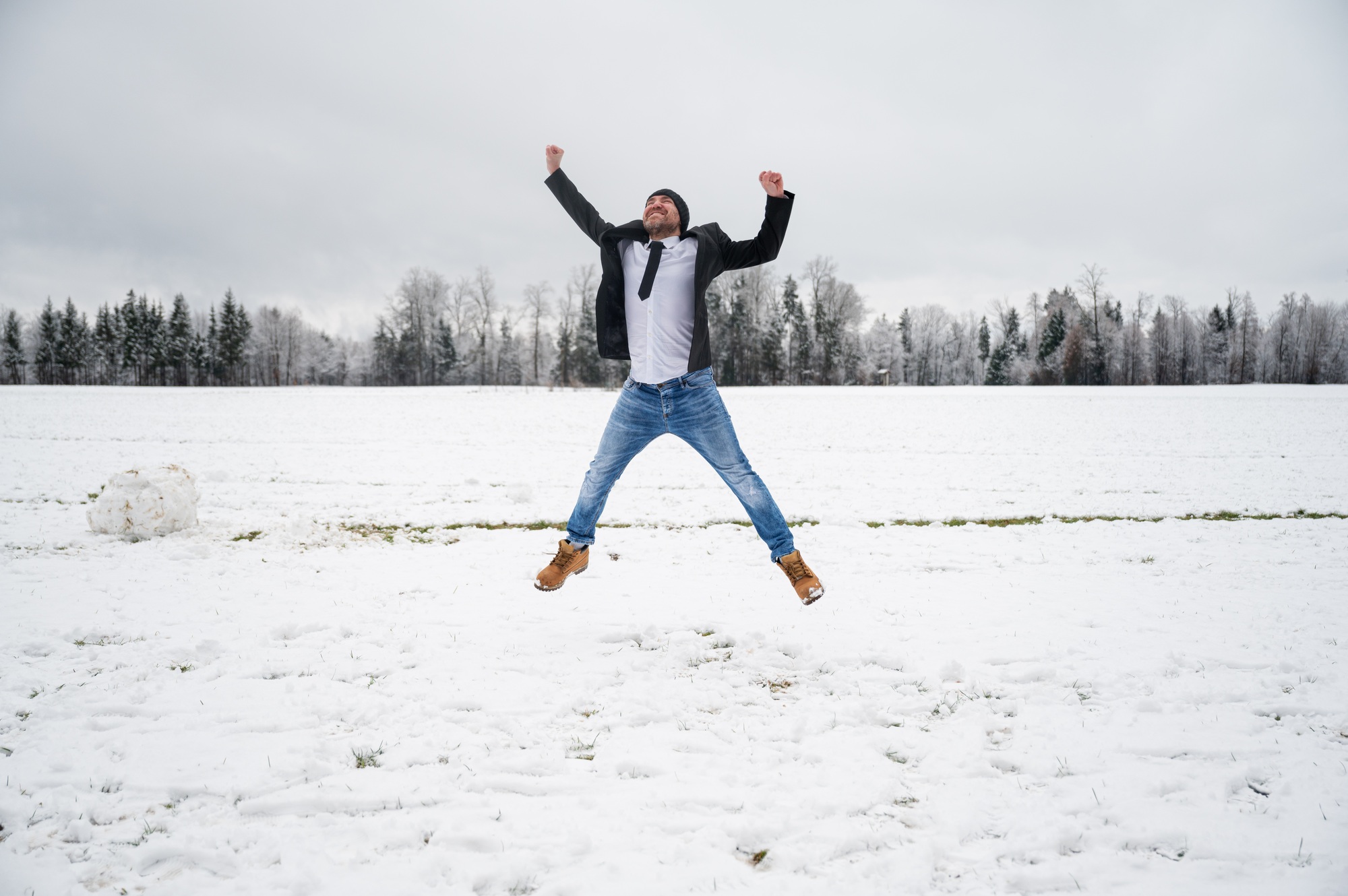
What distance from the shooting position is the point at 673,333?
168 inches

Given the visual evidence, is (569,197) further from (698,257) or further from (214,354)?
(214,354)

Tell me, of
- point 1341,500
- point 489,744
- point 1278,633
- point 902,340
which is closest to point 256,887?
point 489,744

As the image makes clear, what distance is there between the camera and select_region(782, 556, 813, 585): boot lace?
448 cm

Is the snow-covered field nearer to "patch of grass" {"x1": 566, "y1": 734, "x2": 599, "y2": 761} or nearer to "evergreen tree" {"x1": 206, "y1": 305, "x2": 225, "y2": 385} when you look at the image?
"patch of grass" {"x1": 566, "y1": 734, "x2": 599, "y2": 761}

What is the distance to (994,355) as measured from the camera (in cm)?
7612

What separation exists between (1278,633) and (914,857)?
355 centimetres

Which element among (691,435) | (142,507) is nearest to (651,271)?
(691,435)

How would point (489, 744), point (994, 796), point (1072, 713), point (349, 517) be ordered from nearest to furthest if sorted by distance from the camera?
1. point (994, 796)
2. point (489, 744)
3. point (1072, 713)
4. point (349, 517)

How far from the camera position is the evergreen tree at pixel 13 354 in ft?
233

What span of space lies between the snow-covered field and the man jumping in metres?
0.96

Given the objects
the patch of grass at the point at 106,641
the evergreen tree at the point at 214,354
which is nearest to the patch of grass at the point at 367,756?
the patch of grass at the point at 106,641

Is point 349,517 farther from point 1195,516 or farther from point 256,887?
point 1195,516

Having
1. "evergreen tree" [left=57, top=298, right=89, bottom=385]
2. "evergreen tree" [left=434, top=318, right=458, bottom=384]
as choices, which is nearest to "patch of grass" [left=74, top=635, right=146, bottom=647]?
"evergreen tree" [left=434, top=318, right=458, bottom=384]

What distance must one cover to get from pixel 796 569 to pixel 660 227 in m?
2.46
